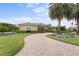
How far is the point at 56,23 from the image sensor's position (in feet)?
17.8

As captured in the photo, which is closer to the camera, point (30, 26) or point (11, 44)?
point (11, 44)

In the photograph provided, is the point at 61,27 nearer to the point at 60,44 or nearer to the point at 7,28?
the point at 60,44

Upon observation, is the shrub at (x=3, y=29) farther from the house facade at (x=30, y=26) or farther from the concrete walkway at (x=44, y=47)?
the concrete walkway at (x=44, y=47)

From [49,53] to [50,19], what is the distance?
2.11 feet

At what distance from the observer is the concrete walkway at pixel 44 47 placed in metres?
5.32

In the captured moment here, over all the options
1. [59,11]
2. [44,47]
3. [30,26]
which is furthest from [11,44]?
[59,11]

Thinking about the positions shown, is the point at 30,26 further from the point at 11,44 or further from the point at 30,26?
the point at 11,44

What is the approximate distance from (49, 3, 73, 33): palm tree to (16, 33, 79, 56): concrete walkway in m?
0.41

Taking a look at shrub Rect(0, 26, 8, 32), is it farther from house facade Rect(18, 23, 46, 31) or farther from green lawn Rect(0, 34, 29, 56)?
house facade Rect(18, 23, 46, 31)

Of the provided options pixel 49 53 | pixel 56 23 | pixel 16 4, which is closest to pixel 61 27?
pixel 56 23

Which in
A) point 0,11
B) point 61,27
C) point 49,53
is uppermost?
point 0,11

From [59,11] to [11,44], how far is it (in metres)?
1.10

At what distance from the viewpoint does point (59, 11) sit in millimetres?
5398

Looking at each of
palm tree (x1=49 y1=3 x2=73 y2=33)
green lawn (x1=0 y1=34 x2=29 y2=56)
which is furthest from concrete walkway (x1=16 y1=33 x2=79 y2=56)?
palm tree (x1=49 y1=3 x2=73 y2=33)
